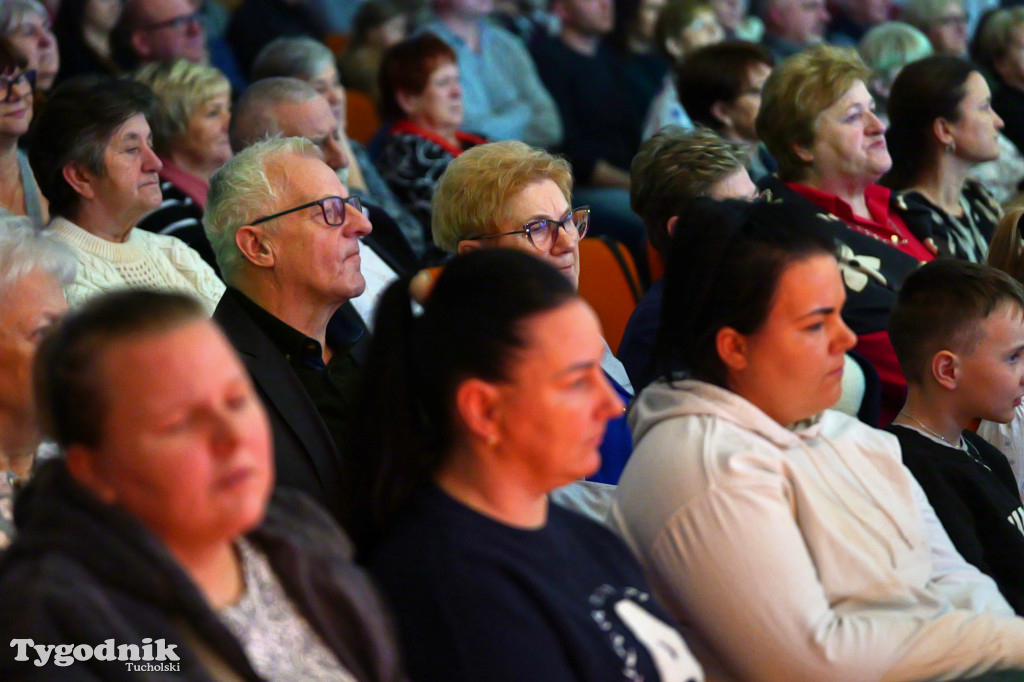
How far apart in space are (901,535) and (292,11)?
182 inches

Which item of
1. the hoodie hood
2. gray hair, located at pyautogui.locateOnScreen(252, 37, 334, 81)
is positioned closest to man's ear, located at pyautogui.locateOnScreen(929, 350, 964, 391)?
the hoodie hood

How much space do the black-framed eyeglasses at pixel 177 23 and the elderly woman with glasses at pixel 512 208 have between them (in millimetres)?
2327

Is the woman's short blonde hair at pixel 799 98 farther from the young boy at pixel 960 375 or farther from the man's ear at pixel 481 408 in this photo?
the man's ear at pixel 481 408

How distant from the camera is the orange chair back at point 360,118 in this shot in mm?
4980

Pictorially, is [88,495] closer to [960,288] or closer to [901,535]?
[901,535]

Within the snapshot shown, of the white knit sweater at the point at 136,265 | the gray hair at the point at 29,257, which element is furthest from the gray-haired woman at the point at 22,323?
the white knit sweater at the point at 136,265

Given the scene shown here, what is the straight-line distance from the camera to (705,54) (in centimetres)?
398

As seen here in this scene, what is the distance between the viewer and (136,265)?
277cm

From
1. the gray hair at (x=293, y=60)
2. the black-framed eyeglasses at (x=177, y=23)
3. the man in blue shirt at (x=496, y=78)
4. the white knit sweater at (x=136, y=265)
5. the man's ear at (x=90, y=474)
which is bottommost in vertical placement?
the man in blue shirt at (x=496, y=78)

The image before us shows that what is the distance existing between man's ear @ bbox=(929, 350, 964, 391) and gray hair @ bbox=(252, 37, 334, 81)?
2298 millimetres

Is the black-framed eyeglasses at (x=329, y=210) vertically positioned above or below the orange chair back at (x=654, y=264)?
above

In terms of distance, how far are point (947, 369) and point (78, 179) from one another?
1.94 m

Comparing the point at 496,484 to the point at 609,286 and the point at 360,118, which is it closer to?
the point at 609,286

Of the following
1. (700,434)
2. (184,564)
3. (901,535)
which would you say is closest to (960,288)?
(901,535)
